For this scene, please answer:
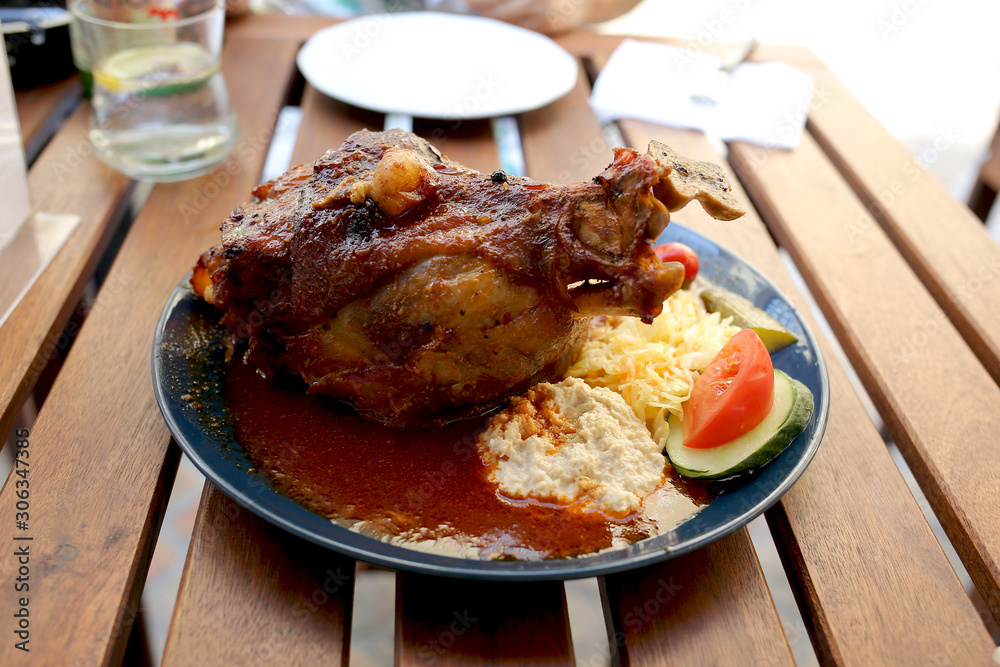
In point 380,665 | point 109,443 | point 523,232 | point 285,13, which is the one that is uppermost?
point 523,232

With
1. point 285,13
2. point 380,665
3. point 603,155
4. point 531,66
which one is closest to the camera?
point 380,665

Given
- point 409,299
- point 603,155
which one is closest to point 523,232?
point 409,299

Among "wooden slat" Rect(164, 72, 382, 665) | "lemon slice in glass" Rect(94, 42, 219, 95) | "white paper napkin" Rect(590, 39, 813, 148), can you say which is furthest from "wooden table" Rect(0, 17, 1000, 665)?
"white paper napkin" Rect(590, 39, 813, 148)

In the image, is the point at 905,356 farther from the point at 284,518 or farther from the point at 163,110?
the point at 163,110

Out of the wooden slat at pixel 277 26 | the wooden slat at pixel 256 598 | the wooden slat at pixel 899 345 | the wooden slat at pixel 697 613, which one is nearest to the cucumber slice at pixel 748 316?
the wooden slat at pixel 899 345

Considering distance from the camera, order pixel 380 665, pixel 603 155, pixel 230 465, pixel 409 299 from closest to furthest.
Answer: pixel 230 465 < pixel 409 299 < pixel 380 665 < pixel 603 155

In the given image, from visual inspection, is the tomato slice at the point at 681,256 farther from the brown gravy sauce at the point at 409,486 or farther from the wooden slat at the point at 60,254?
the wooden slat at the point at 60,254

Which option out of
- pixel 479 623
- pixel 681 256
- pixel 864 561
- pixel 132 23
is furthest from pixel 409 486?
pixel 132 23

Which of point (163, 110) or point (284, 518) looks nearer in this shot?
point (284, 518)
